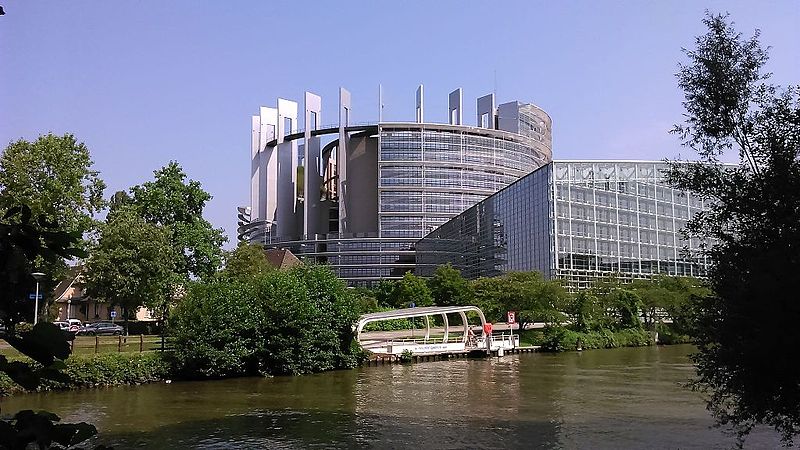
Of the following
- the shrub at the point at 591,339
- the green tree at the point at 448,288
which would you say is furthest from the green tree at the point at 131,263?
the green tree at the point at 448,288

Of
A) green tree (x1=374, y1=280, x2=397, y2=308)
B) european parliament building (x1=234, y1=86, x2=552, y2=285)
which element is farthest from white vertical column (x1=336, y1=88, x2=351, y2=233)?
green tree (x1=374, y1=280, x2=397, y2=308)

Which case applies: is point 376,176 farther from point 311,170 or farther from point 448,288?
point 448,288

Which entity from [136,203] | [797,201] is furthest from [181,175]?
[797,201]

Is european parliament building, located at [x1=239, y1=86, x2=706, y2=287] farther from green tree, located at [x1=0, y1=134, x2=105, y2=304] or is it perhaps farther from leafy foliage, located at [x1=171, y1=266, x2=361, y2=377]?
green tree, located at [x1=0, y1=134, x2=105, y2=304]

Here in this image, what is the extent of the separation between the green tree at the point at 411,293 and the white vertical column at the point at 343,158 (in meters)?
55.7

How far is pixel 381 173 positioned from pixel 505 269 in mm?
45089

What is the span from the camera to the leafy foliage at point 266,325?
33094 mm

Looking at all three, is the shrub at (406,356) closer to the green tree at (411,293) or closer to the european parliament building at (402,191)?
the green tree at (411,293)

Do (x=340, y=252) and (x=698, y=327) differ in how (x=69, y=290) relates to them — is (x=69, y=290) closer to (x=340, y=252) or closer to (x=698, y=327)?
(x=340, y=252)

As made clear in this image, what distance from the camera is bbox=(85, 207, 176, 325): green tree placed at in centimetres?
4138

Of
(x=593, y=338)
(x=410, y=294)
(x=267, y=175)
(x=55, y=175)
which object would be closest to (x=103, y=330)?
(x=55, y=175)

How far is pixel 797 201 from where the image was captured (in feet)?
32.1

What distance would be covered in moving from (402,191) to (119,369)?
99933 mm

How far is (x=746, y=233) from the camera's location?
10680 millimetres
